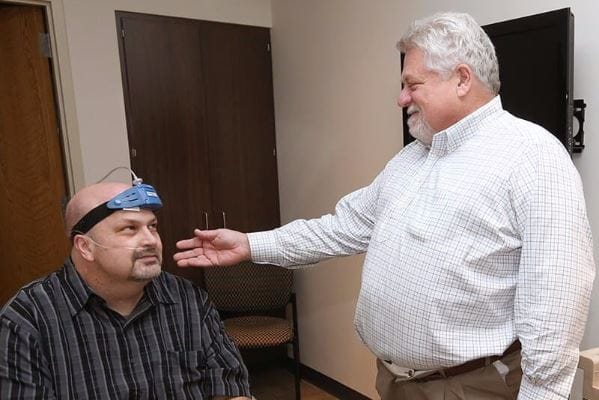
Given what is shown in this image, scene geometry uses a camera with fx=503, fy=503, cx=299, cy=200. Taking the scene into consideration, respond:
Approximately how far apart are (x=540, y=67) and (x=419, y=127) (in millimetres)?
570

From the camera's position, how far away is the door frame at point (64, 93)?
2502 millimetres

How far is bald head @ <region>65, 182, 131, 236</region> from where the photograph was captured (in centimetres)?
146

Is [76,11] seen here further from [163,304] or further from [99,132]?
[163,304]

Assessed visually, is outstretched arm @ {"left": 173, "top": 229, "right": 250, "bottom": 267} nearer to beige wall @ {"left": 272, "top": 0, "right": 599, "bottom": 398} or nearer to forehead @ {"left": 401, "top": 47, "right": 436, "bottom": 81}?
forehead @ {"left": 401, "top": 47, "right": 436, "bottom": 81}

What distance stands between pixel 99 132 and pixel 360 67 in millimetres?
1424

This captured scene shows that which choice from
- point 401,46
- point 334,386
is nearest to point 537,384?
point 401,46

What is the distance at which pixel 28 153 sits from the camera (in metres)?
2.75

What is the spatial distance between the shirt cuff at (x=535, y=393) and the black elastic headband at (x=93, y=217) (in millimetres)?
1170

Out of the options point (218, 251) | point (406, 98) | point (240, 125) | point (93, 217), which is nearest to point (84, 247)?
point (93, 217)

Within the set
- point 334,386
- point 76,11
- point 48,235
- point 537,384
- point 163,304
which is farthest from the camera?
point 334,386

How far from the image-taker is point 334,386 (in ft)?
10.2

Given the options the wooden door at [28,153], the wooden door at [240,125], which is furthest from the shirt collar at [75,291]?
the wooden door at [240,125]

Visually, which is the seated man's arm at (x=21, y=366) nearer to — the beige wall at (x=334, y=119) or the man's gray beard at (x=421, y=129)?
the man's gray beard at (x=421, y=129)

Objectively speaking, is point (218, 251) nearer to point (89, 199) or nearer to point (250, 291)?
point (89, 199)
